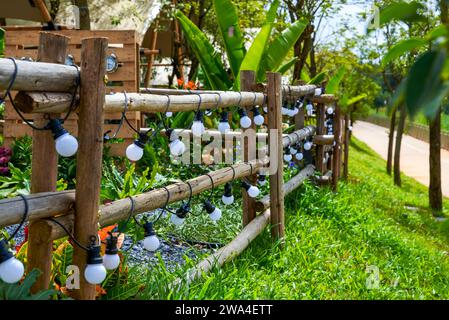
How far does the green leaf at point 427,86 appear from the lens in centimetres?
74

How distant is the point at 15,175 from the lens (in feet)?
16.5

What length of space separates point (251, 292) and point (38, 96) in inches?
76.0

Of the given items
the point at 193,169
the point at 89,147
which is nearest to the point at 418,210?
the point at 193,169

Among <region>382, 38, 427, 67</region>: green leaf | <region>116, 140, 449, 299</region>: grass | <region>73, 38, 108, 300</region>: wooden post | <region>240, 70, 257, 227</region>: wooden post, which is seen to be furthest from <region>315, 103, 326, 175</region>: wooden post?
<region>382, 38, 427, 67</region>: green leaf

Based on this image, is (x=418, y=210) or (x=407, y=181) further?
(x=407, y=181)

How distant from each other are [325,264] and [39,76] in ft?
9.99

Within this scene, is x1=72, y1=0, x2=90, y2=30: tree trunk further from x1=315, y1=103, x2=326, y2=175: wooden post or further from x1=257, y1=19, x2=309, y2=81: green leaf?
x1=315, y1=103, x2=326, y2=175: wooden post

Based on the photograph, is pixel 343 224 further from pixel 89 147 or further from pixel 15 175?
pixel 89 147

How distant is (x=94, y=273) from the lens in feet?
7.54

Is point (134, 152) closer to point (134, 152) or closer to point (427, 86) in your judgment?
point (134, 152)

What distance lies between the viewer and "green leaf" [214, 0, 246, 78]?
677 cm

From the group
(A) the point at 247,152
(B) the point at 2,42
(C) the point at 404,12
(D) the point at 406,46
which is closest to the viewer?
(C) the point at 404,12

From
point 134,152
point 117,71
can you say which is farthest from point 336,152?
point 134,152
